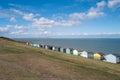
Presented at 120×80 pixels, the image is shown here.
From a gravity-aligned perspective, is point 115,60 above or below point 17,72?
below

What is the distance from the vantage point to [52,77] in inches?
871

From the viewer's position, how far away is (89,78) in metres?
23.9

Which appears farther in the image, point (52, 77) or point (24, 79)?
point (52, 77)

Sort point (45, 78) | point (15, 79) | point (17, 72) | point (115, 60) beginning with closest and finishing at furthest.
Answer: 1. point (15, 79)
2. point (45, 78)
3. point (17, 72)
4. point (115, 60)

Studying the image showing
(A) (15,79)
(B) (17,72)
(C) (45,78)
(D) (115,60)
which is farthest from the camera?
(D) (115,60)

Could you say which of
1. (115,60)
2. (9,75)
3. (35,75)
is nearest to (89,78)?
(35,75)

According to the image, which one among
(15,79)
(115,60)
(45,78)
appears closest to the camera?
(15,79)

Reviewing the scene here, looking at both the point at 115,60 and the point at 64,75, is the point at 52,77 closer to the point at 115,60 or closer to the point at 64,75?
the point at 64,75

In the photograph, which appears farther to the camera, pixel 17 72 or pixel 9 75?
pixel 17 72

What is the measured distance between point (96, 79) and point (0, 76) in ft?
47.8

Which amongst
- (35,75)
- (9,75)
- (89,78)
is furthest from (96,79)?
(9,75)

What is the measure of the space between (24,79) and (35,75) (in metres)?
2.34

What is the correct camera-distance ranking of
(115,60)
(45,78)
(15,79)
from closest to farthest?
(15,79) → (45,78) → (115,60)

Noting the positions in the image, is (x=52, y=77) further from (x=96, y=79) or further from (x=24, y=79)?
(x=96, y=79)
